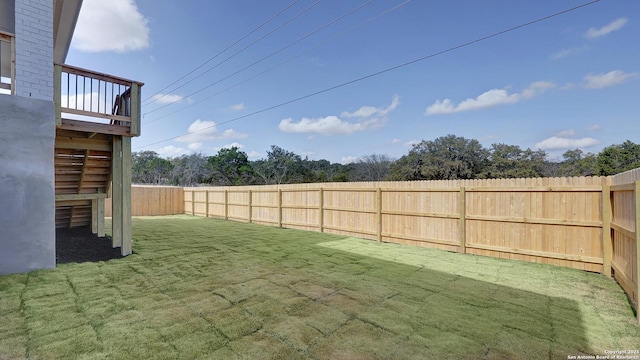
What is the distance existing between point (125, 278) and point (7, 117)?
279cm

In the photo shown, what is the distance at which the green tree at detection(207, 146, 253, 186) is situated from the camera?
29734mm

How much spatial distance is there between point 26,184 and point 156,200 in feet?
35.6

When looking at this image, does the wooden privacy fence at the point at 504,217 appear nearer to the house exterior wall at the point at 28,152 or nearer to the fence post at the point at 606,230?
the fence post at the point at 606,230

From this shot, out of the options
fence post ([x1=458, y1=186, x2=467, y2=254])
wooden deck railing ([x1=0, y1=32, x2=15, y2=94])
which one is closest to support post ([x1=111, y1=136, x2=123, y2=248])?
wooden deck railing ([x1=0, y1=32, x2=15, y2=94])

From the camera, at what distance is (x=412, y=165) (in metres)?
26.1

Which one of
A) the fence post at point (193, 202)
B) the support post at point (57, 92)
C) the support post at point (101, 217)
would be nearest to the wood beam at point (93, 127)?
the support post at point (57, 92)

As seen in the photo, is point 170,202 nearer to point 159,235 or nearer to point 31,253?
point 159,235

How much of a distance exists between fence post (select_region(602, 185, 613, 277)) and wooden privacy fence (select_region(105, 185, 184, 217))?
51.3ft

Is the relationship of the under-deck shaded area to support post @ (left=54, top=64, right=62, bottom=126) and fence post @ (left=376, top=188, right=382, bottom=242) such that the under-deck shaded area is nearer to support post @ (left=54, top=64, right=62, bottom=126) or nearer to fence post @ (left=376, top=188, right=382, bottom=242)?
support post @ (left=54, top=64, right=62, bottom=126)

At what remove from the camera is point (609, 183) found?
4.16m

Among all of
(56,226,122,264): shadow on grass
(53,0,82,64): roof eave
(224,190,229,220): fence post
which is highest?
(53,0,82,64): roof eave

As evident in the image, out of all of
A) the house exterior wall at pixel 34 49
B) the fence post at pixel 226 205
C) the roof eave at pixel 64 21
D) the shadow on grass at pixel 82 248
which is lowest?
the shadow on grass at pixel 82 248

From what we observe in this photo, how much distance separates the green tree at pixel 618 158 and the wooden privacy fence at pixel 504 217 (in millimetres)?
21940

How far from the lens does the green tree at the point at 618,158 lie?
1911 centimetres
